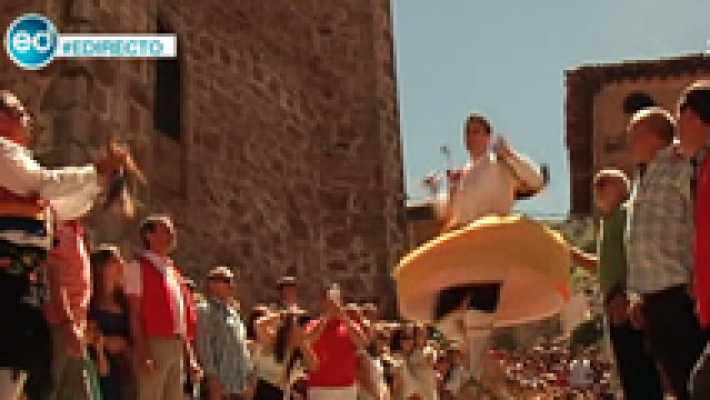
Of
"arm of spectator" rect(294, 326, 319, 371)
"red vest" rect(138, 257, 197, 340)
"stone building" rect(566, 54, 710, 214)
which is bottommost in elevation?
"arm of spectator" rect(294, 326, 319, 371)

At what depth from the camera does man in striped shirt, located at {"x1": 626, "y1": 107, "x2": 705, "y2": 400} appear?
407cm

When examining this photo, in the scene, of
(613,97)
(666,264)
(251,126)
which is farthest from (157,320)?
(613,97)

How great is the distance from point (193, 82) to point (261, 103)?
46.9 inches

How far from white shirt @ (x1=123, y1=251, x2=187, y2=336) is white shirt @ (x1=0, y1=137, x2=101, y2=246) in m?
1.02

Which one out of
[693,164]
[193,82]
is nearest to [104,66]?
[193,82]

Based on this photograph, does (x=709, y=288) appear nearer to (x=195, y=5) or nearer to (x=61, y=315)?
(x=61, y=315)

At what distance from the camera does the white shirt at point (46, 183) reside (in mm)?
4406

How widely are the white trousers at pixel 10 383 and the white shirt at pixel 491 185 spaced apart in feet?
6.85

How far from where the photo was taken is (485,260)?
16.4 ft

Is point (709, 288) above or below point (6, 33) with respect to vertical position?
below

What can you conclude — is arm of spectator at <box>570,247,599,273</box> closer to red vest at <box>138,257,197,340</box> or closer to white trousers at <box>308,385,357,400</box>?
red vest at <box>138,257,197,340</box>

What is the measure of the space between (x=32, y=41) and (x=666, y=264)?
207 inches

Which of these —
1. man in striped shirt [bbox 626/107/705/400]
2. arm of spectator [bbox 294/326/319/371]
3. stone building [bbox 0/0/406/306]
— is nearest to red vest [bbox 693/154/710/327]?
man in striped shirt [bbox 626/107/705/400]

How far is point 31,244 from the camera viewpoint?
4.38 m
